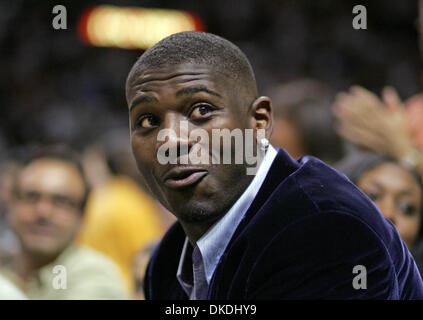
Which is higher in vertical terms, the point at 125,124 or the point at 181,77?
the point at 125,124

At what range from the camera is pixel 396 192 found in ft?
7.62

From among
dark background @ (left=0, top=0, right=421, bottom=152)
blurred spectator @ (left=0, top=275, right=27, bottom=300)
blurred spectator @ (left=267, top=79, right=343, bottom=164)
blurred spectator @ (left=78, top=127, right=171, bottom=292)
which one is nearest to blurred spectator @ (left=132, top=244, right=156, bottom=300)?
blurred spectator @ (left=78, top=127, right=171, bottom=292)

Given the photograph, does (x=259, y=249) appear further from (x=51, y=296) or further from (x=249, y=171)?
(x=51, y=296)

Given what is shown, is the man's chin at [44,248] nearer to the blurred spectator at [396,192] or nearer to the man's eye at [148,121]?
the blurred spectator at [396,192]

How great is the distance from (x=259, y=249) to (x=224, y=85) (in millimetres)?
337

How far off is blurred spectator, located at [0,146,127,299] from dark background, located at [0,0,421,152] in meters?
6.43

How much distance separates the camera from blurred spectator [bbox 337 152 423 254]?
2289 millimetres

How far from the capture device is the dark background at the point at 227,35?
9.87m

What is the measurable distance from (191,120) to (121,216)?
2673 millimetres

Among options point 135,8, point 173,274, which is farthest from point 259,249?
point 135,8

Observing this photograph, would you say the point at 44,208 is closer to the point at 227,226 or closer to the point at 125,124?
the point at 227,226

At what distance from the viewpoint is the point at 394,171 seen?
7.79 ft

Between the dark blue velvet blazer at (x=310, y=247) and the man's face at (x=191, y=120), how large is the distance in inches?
3.2

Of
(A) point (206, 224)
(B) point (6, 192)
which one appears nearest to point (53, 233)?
(A) point (206, 224)
